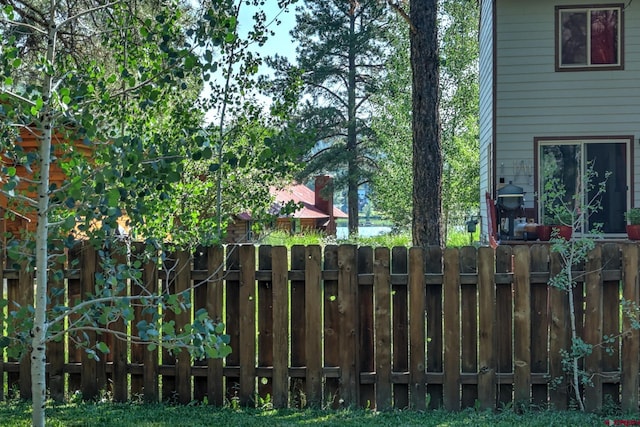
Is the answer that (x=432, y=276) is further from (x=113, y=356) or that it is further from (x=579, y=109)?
(x=579, y=109)

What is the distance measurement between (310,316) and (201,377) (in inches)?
34.4

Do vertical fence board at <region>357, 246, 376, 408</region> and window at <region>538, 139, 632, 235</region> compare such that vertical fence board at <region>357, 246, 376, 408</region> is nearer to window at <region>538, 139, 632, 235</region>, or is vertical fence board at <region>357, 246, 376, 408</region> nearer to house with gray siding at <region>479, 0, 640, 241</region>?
house with gray siding at <region>479, 0, 640, 241</region>

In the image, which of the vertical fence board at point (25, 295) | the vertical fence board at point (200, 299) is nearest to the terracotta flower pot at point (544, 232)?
the vertical fence board at point (200, 299)

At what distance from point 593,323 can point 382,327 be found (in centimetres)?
135

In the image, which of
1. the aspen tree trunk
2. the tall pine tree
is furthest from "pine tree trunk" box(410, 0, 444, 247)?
the tall pine tree

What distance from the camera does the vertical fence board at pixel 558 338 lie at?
430 centimetres

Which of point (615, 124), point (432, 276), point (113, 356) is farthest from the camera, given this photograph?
point (615, 124)

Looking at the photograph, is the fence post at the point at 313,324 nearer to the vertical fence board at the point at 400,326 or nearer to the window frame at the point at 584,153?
the vertical fence board at the point at 400,326

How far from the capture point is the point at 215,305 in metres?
4.46

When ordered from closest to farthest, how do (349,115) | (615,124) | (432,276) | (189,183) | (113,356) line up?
1. (432,276)
2. (113,356)
3. (189,183)
4. (615,124)
5. (349,115)

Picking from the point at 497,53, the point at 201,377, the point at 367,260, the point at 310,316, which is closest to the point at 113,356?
the point at 201,377

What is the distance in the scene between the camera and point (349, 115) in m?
31.2

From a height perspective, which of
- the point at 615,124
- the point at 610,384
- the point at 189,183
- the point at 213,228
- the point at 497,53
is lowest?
the point at 610,384

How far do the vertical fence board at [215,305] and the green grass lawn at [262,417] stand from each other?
0.12 meters
